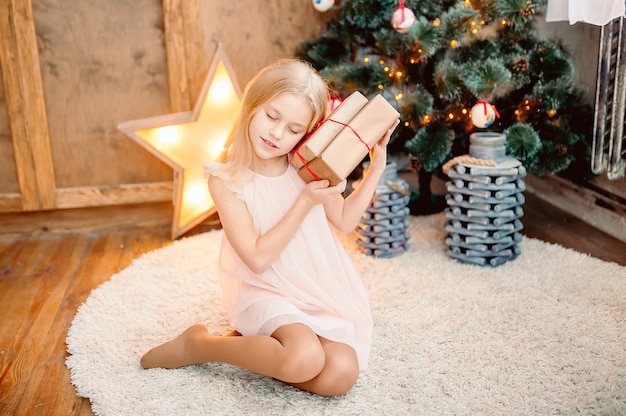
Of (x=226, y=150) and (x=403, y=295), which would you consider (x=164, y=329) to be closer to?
(x=226, y=150)

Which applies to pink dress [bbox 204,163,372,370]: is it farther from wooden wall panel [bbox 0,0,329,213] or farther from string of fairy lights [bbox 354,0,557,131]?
wooden wall panel [bbox 0,0,329,213]

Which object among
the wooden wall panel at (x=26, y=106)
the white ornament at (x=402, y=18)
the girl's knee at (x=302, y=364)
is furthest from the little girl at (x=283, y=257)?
the wooden wall panel at (x=26, y=106)

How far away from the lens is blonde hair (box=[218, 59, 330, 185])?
1.31m

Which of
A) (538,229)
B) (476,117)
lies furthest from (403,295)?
(538,229)

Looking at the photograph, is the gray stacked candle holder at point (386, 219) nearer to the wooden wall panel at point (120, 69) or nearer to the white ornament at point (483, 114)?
the white ornament at point (483, 114)

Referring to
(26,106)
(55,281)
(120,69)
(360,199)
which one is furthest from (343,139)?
(26,106)

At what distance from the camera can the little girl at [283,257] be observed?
4.25 ft

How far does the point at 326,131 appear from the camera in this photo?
4.20ft

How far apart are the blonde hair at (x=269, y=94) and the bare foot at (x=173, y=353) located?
0.34 meters

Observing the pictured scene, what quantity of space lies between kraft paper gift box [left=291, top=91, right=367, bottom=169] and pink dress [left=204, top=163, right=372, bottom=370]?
115 mm

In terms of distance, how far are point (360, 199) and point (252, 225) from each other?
26 cm

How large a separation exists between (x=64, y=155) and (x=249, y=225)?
116 cm

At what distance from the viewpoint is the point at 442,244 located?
2.10 m

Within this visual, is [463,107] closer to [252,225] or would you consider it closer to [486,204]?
[486,204]
